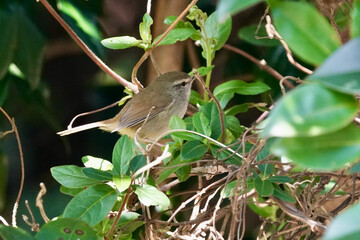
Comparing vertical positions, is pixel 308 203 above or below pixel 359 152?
below

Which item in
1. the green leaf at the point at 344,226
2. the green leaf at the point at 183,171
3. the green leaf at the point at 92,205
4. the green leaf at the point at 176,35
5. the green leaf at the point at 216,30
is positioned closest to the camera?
the green leaf at the point at 344,226

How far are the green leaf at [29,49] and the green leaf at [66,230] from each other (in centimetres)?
138

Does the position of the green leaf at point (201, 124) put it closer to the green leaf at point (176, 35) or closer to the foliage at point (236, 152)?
the foliage at point (236, 152)

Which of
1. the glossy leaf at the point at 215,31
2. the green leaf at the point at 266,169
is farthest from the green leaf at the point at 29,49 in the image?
the green leaf at the point at 266,169

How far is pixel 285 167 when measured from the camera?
Answer: 1.47m

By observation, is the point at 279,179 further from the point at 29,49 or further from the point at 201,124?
the point at 29,49

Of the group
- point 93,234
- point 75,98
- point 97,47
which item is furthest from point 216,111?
point 75,98

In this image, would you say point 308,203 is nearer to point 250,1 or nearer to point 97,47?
point 250,1

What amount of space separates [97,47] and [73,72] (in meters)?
1.72

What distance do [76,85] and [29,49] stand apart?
139 centimetres

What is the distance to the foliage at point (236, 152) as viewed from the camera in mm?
564

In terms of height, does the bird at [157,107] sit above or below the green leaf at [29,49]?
below

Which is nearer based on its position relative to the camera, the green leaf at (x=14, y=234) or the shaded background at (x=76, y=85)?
the green leaf at (x=14, y=234)

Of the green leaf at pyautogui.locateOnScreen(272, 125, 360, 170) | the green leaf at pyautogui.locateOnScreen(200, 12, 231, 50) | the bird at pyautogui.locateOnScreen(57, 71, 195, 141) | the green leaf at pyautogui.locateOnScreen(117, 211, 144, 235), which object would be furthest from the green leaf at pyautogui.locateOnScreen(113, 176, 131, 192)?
the bird at pyautogui.locateOnScreen(57, 71, 195, 141)
